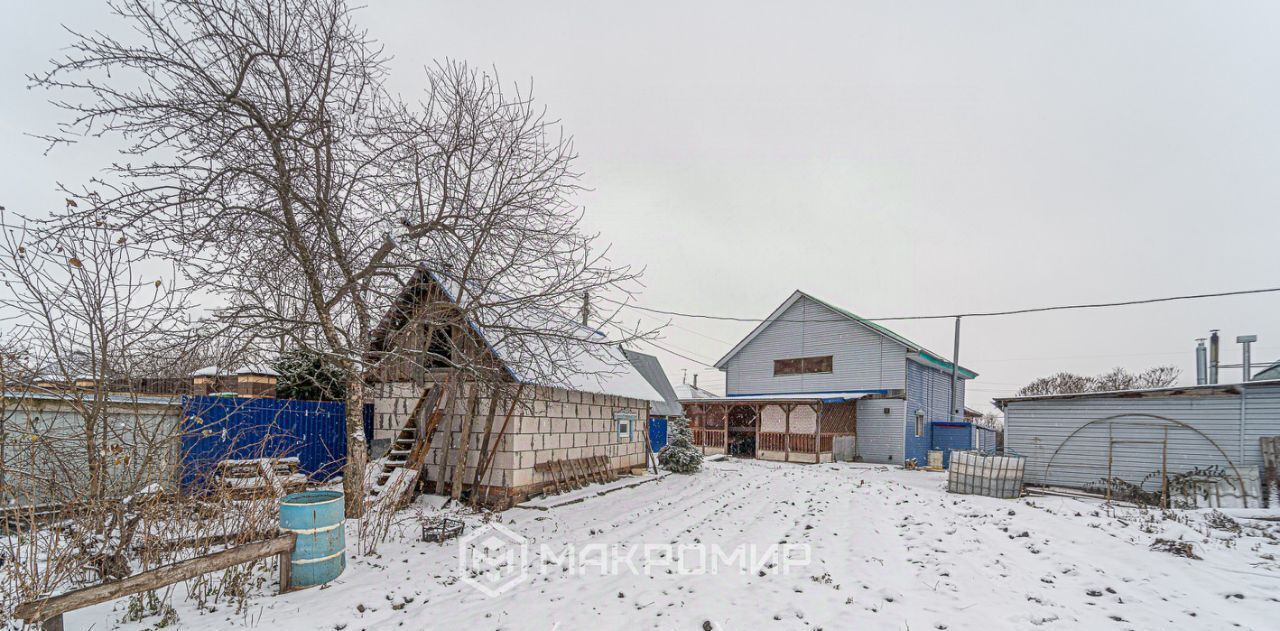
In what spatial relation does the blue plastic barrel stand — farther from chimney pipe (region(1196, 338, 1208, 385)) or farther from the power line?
chimney pipe (region(1196, 338, 1208, 385))

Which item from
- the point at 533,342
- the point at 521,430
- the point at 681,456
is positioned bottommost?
the point at 681,456

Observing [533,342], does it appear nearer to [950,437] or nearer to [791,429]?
[791,429]

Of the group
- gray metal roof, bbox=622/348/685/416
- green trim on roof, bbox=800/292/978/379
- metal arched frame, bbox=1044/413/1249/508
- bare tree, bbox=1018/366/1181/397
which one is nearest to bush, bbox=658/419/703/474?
gray metal roof, bbox=622/348/685/416

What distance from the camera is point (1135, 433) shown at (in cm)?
1376

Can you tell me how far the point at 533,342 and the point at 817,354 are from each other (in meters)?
20.0

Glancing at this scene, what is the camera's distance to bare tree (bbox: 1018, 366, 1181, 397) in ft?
121

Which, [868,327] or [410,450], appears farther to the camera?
[868,327]

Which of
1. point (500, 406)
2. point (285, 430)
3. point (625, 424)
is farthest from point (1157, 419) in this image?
point (285, 430)

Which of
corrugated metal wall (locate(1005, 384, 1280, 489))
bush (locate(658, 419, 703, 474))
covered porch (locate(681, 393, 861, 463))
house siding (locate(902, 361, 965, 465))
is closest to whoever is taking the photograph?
corrugated metal wall (locate(1005, 384, 1280, 489))

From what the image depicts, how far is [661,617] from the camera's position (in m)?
4.99

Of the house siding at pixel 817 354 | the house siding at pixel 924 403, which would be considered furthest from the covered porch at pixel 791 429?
the house siding at pixel 924 403

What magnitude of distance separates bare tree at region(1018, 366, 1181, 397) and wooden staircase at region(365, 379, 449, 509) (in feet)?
131

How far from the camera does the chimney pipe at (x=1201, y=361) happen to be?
19.6 m

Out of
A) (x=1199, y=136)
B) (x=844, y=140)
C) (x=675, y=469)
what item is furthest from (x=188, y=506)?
(x=1199, y=136)
